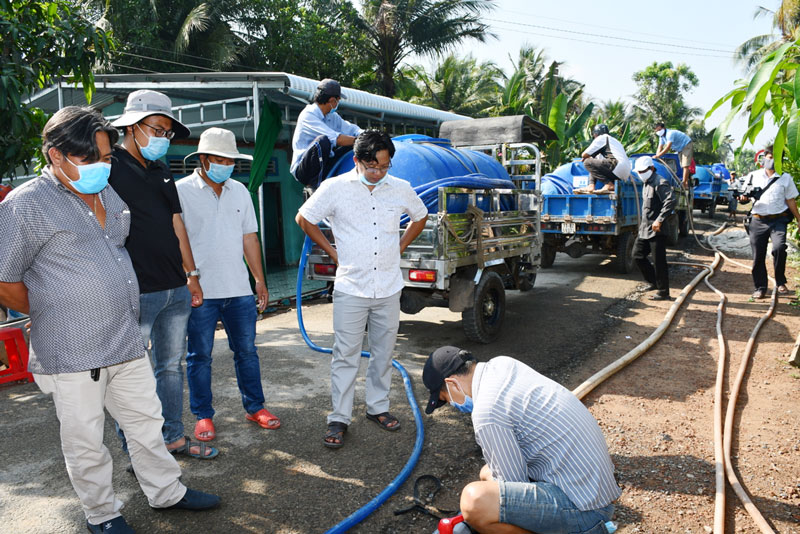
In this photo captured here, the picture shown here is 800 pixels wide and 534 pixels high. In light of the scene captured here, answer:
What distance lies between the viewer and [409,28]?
885 inches

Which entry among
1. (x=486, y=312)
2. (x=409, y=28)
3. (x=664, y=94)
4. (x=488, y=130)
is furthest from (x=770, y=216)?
(x=664, y=94)

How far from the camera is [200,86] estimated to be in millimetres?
9438

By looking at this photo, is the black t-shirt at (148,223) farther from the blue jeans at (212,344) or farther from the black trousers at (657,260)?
the black trousers at (657,260)

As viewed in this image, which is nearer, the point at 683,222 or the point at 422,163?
the point at 422,163

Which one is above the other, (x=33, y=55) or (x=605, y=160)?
(x=33, y=55)

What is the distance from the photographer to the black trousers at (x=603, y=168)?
33.4ft

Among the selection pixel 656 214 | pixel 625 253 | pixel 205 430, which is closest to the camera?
pixel 205 430

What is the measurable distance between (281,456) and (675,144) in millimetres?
13853

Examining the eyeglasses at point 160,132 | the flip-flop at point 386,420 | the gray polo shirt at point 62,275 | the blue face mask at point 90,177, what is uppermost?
the eyeglasses at point 160,132

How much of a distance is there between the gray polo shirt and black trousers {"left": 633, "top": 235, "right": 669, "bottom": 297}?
7.41m

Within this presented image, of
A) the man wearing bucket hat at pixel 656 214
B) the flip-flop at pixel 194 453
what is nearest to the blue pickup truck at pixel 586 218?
the man wearing bucket hat at pixel 656 214

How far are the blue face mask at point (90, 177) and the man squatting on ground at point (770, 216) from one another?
7.99m

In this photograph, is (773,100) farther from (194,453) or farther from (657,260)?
(657,260)

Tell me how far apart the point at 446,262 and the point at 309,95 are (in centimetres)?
516
